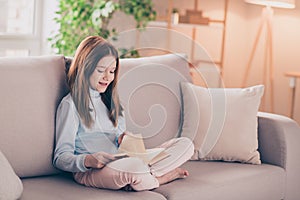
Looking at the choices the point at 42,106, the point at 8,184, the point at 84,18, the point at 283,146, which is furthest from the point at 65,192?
the point at 84,18

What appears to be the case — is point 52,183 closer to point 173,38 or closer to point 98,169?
point 98,169

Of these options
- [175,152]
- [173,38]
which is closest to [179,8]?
[173,38]

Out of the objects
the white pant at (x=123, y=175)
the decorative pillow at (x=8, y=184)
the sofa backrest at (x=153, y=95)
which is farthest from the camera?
the sofa backrest at (x=153, y=95)

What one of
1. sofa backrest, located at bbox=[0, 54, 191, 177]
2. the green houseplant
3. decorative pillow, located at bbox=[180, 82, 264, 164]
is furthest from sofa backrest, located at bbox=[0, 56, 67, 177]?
the green houseplant

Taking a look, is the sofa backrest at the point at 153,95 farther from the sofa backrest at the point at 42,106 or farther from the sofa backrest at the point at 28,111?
the sofa backrest at the point at 28,111

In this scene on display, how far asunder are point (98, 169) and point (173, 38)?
249cm

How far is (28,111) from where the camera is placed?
8.04ft

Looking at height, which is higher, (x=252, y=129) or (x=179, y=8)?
(x=179, y=8)

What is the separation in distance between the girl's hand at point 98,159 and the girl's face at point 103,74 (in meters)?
0.28

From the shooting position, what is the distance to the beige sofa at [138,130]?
238cm

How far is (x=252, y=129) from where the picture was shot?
3.02 m

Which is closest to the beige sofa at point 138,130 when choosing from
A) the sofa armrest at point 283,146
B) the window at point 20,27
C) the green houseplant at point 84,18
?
the sofa armrest at point 283,146

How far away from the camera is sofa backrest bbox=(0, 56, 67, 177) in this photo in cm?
239

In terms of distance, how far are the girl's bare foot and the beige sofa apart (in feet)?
0.10
